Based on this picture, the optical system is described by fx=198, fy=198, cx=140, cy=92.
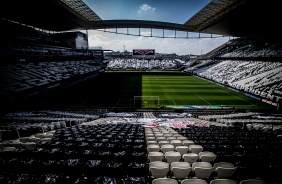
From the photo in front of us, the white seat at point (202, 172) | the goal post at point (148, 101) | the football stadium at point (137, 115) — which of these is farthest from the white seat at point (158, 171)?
the goal post at point (148, 101)

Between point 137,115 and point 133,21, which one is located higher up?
point 133,21

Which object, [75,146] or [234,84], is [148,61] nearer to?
[234,84]

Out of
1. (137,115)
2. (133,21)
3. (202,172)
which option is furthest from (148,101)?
(133,21)

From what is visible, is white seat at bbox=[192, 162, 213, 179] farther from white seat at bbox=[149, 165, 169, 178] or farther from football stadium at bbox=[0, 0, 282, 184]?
white seat at bbox=[149, 165, 169, 178]

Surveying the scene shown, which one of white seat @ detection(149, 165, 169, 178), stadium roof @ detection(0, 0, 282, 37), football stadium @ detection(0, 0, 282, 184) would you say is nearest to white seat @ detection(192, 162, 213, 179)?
football stadium @ detection(0, 0, 282, 184)

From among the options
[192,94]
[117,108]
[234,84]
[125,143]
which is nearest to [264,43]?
[234,84]

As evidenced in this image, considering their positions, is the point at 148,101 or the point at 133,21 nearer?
the point at 148,101

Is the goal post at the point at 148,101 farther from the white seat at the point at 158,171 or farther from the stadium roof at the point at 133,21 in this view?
the white seat at the point at 158,171

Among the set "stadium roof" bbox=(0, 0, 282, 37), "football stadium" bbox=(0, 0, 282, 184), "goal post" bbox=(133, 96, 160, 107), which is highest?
"stadium roof" bbox=(0, 0, 282, 37)

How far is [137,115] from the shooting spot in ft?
79.3

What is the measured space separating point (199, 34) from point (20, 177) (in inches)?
2970

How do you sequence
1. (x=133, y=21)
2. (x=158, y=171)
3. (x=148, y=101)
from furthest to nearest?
(x=133, y=21) → (x=148, y=101) → (x=158, y=171)

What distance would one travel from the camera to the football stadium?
5.77 metres

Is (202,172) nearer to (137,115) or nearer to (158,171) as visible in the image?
(158,171)
